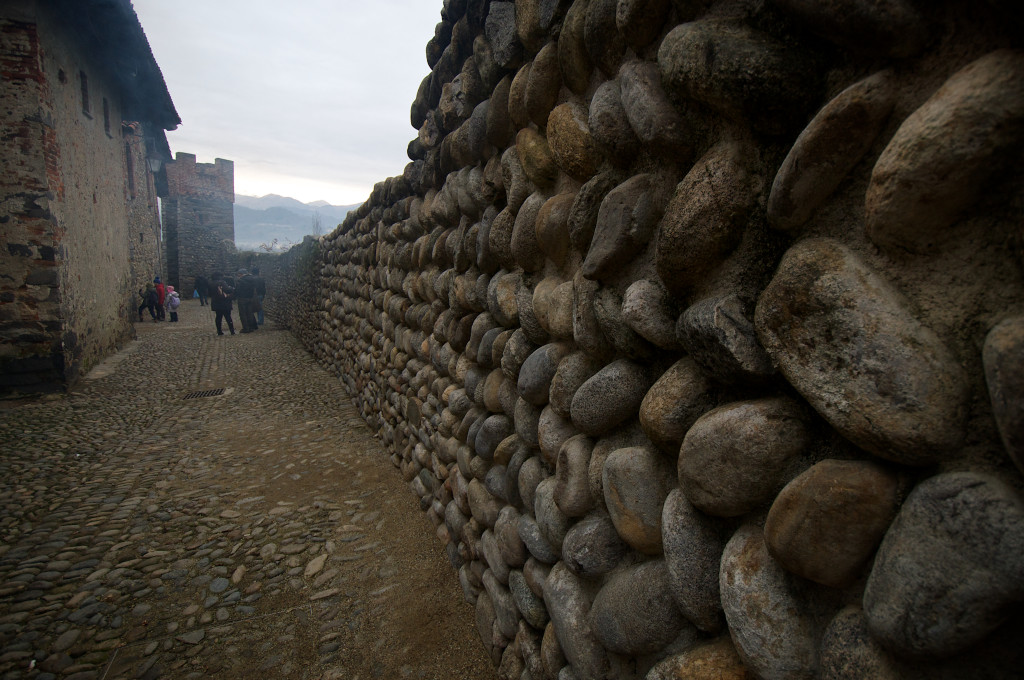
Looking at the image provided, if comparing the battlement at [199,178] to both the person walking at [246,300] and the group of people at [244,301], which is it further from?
the person walking at [246,300]

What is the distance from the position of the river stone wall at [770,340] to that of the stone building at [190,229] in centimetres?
2269

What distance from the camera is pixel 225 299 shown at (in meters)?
11.1

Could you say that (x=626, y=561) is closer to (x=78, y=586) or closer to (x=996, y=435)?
(x=996, y=435)

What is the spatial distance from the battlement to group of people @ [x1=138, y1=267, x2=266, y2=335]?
8.86 metres

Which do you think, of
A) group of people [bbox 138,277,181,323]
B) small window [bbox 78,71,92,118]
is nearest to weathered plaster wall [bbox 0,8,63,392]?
small window [bbox 78,71,92,118]

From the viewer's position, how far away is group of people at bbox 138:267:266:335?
11062mm

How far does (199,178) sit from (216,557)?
78.5ft

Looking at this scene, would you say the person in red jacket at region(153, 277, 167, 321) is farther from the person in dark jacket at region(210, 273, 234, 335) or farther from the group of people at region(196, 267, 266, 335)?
the person in dark jacket at region(210, 273, 234, 335)

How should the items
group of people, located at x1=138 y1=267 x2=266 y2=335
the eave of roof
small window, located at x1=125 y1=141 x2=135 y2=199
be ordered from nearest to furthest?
the eave of roof < group of people, located at x1=138 y1=267 x2=266 y2=335 < small window, located at x1=125 y1=141 x2=135 y2=199

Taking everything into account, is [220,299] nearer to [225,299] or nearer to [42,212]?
[225,299]

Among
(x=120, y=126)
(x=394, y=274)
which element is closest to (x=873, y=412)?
(x=394, y=274)

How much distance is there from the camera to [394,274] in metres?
3.91

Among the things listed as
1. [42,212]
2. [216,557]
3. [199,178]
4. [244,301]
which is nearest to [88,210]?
[42,212]

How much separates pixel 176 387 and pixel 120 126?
264 inches
